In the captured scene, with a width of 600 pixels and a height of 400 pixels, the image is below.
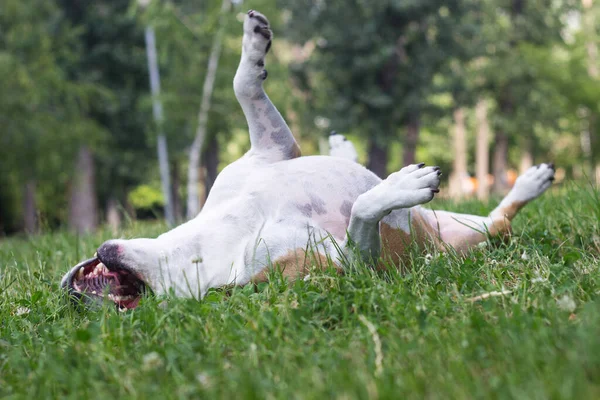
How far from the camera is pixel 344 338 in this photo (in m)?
2.27

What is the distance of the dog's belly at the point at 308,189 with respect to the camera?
3170 millimetres

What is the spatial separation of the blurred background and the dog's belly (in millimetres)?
11091

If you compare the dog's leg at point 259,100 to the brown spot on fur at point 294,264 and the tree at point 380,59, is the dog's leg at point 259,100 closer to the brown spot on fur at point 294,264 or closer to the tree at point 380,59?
the brown spot on fur at point 294,264

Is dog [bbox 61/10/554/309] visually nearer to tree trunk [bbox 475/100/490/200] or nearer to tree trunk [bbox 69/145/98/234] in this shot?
tree trunk [bbox 69/145/98/234]

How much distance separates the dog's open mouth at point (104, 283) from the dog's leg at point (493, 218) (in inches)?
59.9

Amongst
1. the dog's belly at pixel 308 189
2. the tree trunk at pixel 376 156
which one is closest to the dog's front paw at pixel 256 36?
the dog's belly at pixel 308 189

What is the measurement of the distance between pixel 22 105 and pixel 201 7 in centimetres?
867

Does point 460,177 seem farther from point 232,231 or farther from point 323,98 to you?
point 232,231

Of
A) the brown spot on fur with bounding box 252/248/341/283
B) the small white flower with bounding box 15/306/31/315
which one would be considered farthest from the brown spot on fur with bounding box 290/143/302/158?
the small white flower with bounding box 15/306/31/315

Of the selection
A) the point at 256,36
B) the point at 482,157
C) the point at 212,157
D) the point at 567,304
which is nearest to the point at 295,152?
the point at 256,36

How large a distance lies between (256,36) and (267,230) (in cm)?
112

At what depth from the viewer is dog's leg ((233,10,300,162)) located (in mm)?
3572

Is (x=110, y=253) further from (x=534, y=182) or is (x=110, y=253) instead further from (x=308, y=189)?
(x=534, y=182)

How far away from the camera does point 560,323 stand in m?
2.09
